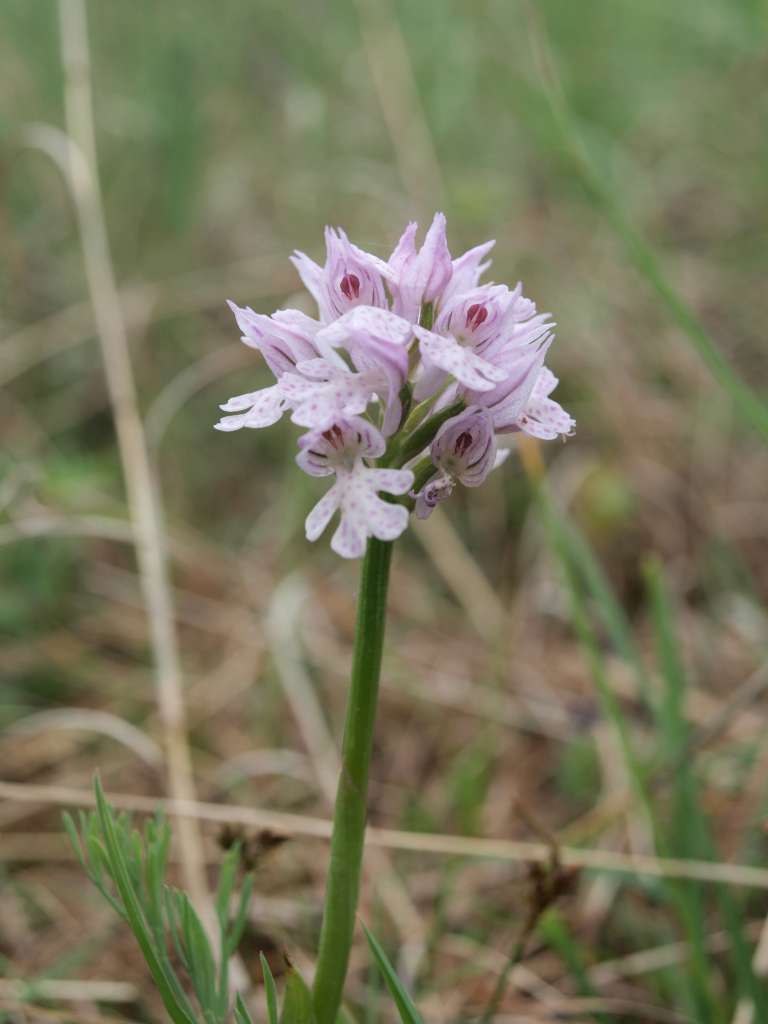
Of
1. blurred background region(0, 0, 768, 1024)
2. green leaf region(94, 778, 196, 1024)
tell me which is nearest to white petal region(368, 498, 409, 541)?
green leaf region(94, 778, 196, 1024)

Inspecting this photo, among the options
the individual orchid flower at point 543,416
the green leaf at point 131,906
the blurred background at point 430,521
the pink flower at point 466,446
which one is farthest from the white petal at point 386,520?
the blurred background at point 430,521

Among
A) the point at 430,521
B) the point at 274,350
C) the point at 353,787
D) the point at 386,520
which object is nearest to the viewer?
the point at 386,520

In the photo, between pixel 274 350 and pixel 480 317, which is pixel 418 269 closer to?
pixel 480 317

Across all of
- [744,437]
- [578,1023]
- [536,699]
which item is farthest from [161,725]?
[744,437]

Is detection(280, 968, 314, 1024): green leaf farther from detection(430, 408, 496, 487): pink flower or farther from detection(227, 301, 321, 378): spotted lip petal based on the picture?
detection(227, 301, 321, 378): spotted lip petal

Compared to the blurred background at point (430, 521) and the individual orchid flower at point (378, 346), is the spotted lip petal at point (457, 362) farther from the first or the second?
the blurred background at point (430, 521)

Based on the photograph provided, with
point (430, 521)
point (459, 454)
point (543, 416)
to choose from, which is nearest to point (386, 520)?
point (459, 454)

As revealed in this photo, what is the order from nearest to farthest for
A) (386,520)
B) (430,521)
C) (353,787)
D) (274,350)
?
(386,520), (353,787), (274,350), (430,521)
